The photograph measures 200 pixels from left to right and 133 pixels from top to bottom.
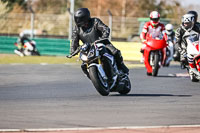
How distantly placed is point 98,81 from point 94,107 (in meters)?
1.45

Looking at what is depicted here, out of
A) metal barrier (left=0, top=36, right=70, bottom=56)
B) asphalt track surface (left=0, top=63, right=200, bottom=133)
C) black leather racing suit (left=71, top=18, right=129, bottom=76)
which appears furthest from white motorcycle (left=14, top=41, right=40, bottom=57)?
black leather racing suit (left=71, top=18, right=129, bottom=76)

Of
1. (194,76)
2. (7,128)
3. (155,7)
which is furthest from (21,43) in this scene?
(155,7)

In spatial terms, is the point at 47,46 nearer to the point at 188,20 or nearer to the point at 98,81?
the point at 188,20

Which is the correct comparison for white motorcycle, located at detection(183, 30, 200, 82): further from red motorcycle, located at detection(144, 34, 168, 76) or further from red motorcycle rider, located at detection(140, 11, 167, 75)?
red motorcycle rider, located at detection(140, 11, 167, 75)

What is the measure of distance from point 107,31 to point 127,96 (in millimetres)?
1241

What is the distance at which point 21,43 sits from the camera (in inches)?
1312

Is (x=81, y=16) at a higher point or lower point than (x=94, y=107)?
higher

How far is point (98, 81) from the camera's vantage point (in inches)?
473

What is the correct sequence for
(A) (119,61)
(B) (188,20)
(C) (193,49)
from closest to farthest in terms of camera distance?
1. (A) (119,61)
2. (C) (193,49)
3. (B) (188,20)

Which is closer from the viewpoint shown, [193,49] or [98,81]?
[98,81]

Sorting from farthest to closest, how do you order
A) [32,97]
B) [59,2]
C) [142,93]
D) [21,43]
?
1. [59,2]
2. [21,43]
3. [142,93]
4. [32,97]

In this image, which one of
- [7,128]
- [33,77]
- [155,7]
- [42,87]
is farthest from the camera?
[155,7]

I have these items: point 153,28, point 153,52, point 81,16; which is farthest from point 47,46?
point 81,16

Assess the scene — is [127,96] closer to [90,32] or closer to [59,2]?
[90,32]
